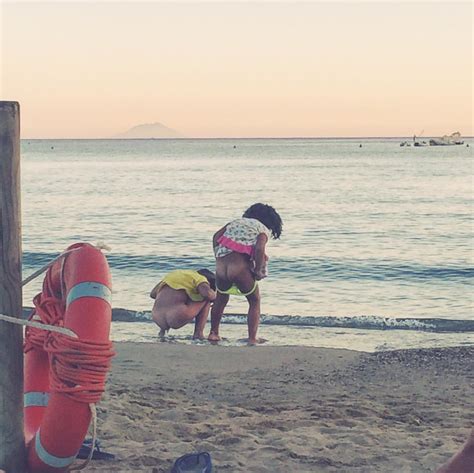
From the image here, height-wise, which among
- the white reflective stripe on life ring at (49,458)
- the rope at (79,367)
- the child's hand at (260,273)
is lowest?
the white reflective stripe on life ring at (49,458)

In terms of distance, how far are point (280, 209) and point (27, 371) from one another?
23.1m

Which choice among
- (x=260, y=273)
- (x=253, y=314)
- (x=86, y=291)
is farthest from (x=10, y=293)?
(x=253, y=314)

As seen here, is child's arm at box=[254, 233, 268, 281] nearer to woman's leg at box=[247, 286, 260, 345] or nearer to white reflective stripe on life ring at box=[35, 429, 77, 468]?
woman's leg at box=[247, 286, 260, 345]

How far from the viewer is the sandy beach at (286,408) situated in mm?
4840

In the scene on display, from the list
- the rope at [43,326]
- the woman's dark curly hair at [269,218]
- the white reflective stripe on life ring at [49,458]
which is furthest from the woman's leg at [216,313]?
the rope at [43,326]

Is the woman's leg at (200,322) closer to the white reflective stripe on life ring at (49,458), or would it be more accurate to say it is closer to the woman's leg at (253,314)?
the woman's leg at (253,314)

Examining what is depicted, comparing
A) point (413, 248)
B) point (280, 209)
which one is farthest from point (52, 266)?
point (280, 209)

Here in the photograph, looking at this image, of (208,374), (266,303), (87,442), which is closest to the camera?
(87,442)

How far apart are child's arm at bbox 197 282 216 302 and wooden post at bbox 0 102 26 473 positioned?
4.96 meters

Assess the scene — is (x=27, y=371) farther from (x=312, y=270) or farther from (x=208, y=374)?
(x=312, y=270)

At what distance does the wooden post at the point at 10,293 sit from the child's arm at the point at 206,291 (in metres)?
4.96

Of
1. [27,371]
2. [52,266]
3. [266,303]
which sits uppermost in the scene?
[52,266]

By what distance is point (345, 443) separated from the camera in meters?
5.05

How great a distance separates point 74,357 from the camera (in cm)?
381
